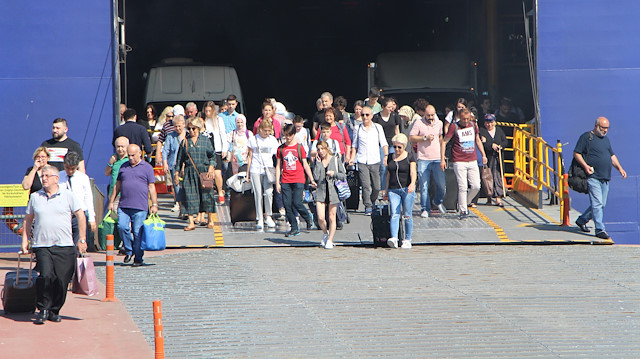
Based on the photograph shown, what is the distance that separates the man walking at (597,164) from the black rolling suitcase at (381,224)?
10.7 feet

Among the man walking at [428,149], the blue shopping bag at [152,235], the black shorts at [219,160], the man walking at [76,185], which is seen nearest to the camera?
the man walking at [76,185]

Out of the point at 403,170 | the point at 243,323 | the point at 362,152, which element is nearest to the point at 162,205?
the point at 362,152

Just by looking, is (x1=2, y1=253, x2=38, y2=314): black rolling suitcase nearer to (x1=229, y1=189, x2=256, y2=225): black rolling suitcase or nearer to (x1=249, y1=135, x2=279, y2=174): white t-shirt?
(x1=249, y1=135, x2=279, y2=174): white t-shirt

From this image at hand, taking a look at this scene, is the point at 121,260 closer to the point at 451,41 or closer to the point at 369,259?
the point at 369,259

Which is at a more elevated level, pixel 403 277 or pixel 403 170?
pixel 403 170

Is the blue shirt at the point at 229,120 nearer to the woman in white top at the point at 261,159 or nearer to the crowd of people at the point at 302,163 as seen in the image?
the crowd of people at the point at 302,163

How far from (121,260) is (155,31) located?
1945 cm

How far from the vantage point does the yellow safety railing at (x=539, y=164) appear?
17672 mm

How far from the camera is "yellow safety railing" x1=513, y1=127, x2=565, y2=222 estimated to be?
696 inches

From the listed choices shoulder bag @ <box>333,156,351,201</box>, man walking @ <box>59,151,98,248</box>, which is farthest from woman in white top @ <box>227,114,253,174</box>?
man walking @ <box>59,151,98,248</box>

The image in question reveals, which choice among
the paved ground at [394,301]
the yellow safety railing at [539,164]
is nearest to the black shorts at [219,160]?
the paved ground at [394,301]

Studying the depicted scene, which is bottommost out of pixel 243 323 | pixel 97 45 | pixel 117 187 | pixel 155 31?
pixel 243 323

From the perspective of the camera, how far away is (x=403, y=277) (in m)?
12.5

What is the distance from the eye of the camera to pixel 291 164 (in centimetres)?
1520
